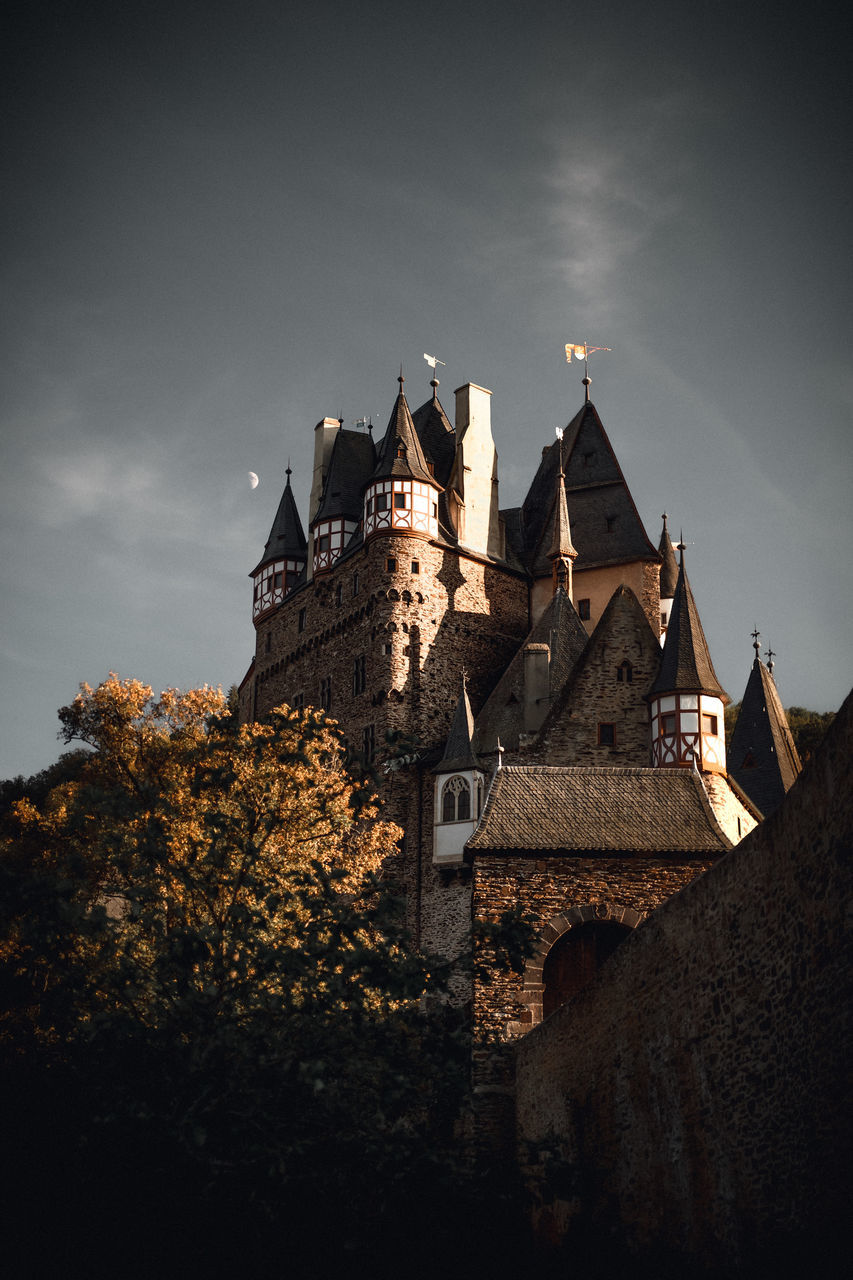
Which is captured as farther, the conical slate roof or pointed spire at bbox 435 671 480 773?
the conical slate roof

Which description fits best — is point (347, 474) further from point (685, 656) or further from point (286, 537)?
point (685, 656)

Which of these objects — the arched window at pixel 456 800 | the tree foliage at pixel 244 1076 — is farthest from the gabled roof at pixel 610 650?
the tree foliage at pixel 244 1076

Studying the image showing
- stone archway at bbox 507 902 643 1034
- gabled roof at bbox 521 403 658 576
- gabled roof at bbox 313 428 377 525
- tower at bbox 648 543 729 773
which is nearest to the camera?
stone archway at bbox 507 902 643 1034

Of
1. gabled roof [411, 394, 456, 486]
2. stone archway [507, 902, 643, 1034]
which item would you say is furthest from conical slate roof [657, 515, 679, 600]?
stone archway [507, 902, 643, 1034]

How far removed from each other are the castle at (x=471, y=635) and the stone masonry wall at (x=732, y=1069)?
15.2 metres

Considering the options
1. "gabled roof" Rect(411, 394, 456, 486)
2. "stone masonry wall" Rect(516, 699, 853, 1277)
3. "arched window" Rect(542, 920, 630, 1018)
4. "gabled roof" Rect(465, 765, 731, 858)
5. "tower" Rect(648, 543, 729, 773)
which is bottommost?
"stone masonry wall" Rect(516, 699, 853, 1277)

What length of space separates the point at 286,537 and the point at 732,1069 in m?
50.4

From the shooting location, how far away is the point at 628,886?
840 inches

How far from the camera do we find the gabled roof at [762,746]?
5088 cm

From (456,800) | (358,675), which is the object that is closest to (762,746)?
(456,800)

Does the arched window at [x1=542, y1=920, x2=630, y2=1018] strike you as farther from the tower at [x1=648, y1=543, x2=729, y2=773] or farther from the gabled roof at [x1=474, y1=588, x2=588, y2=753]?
Result: the gabled roof at [x1=474, y1=588, x2=588, y2=753]

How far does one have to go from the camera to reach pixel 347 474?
188 ft

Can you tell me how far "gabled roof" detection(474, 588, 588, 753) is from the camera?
4422 cm

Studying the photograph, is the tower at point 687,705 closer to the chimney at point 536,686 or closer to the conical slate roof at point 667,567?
the chimney at point 536,686
